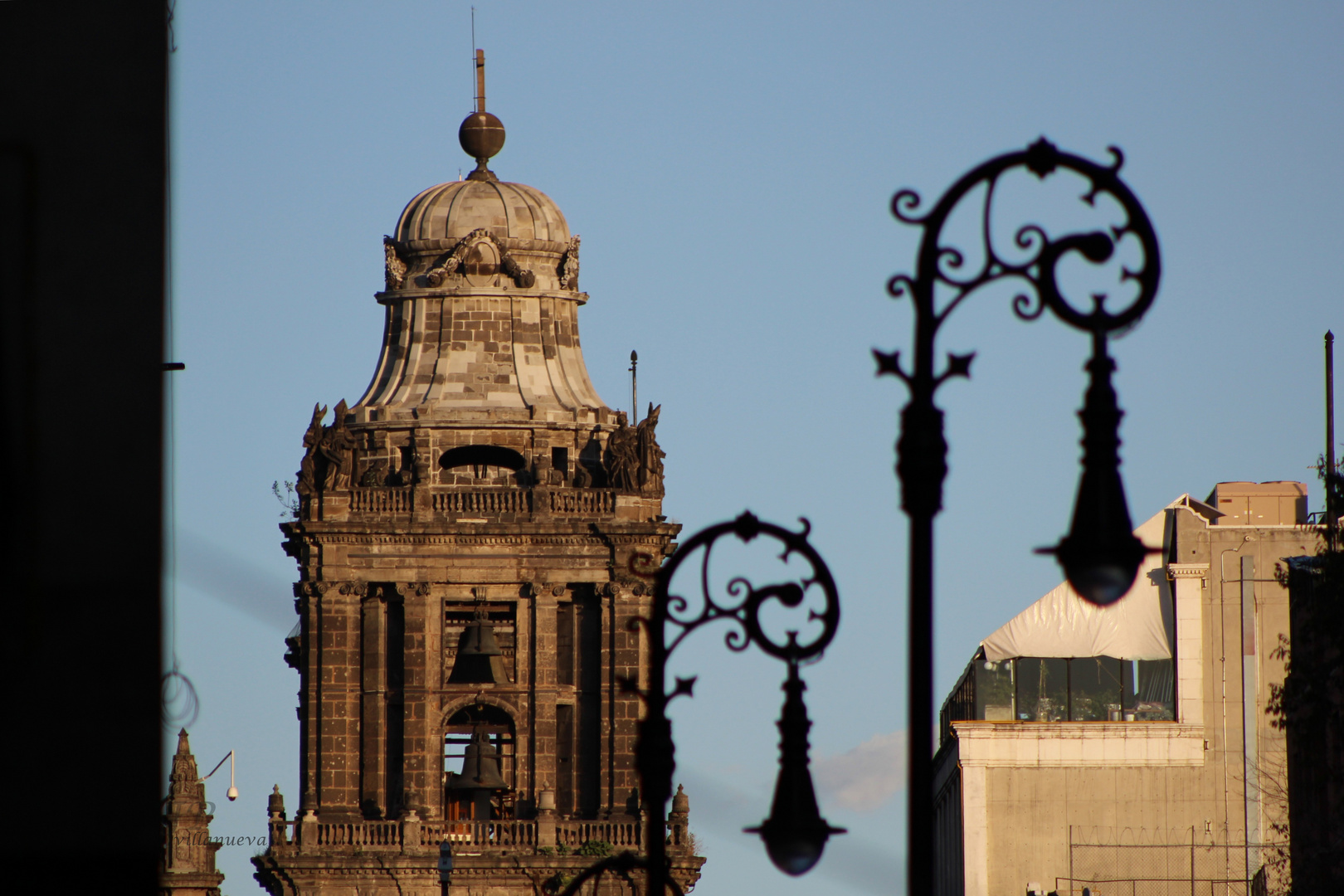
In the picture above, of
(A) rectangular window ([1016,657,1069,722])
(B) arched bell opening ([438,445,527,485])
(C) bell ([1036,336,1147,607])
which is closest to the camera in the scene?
(C) bell ([1036,336,1147,607])

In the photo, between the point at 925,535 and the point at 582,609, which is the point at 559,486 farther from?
the point at 925,535

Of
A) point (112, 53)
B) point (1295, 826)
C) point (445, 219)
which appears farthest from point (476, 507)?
point (112, 53)

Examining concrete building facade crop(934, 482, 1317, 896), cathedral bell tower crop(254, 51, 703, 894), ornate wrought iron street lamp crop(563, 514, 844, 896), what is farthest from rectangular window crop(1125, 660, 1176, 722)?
ornate wrought iron street lamp crop(563, 514, 844, 896)

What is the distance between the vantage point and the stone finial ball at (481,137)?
345 ft

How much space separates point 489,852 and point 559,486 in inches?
407

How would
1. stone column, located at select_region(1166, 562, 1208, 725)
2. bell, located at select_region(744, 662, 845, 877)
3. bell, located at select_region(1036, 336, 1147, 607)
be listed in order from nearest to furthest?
bell, located at select_region(1036, 336, 1147, 607) → bell, located at select_region(744, 662, 845, 877) → stone column, located at select_region(1166, 562, 1208, 725)

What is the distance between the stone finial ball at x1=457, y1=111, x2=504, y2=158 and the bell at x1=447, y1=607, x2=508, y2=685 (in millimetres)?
15253

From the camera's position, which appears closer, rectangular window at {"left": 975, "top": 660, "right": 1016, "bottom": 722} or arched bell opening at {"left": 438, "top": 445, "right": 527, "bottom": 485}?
arched bell opening at {"left": 438, "top": 445, "right": 527, "bottom": 485}

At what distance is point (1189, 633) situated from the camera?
328 ft

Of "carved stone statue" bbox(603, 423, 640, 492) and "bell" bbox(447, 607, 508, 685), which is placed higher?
"carved stone statue" bbox(603, 423, 640, 492)

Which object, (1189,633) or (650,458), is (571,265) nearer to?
(650,458)

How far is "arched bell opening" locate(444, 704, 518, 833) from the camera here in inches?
3774

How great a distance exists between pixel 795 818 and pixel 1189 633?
76.7m

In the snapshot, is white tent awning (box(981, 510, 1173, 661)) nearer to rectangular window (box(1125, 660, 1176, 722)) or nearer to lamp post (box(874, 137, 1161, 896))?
rectangular window (box(1125, 660, 1176, 722))
